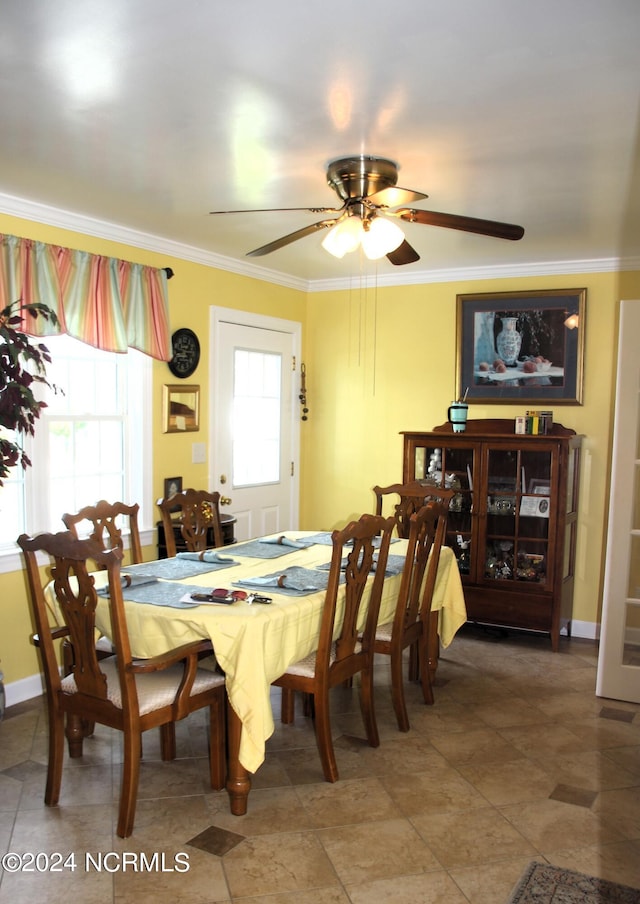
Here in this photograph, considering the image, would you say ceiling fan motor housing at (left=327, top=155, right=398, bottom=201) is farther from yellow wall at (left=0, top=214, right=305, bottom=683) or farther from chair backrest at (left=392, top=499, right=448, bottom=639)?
yellow wall at (left=0, top=214, right=305, bottom=683)

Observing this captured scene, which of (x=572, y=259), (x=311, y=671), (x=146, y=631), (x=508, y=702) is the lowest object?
(x=508, y=702)

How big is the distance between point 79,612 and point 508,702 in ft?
7.48

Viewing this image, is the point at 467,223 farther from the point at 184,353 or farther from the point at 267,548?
the point at 184,353

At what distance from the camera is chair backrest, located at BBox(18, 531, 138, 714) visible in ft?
7.75

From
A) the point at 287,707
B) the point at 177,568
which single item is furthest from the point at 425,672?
the point at 177,568

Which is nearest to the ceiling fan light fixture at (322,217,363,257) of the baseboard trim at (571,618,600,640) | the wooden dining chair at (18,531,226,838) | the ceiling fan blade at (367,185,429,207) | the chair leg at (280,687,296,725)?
the ceiling fan blade at (367,185,429,207)

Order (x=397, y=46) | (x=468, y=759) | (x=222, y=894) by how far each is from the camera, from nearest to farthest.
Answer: (x=397, y=46)
(x=222, y=894)
(x=468, y=759)

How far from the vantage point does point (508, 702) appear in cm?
370

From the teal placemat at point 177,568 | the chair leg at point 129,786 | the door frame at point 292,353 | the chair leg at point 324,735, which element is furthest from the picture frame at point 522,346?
the chair leg at point 129,786

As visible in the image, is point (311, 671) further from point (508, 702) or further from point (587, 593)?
point (587, 593)

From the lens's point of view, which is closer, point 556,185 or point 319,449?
point 556,185

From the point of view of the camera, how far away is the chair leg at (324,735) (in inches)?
112

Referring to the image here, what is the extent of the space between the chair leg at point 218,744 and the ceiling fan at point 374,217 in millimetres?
1797

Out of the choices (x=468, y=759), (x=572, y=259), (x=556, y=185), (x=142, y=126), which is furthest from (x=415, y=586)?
→ (x=572, y=259)
